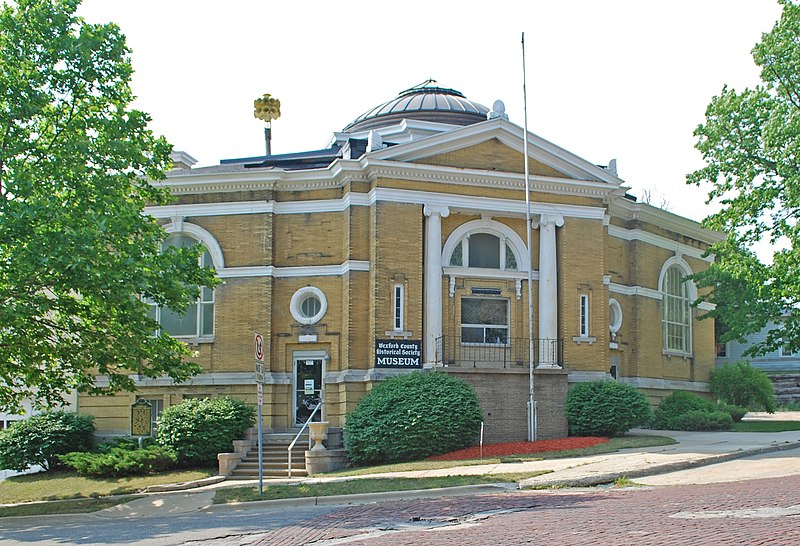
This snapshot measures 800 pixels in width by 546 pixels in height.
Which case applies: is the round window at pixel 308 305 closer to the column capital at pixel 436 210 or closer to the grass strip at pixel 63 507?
the column capital at pixel 436 210

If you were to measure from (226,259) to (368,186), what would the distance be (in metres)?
4.78

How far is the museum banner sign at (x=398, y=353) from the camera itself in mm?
27203

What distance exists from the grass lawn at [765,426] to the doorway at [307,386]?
1216cm

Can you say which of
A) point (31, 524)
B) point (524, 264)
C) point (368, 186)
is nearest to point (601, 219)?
point (524, 264)

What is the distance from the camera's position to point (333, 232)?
29219 millimetres

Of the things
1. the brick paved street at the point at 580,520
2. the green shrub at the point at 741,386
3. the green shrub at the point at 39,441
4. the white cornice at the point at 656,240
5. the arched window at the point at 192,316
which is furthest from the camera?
the green shrub at the point at 741,386

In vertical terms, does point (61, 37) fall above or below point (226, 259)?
above

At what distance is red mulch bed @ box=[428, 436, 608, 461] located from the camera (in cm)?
2398

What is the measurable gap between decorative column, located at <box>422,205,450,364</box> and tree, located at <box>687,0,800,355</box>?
775 cm

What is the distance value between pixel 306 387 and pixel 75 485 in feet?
23.4

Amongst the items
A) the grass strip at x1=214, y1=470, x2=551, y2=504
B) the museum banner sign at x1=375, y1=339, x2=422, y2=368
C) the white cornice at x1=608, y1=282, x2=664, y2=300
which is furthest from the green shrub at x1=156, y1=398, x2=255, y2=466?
the white cornice at x1=608, y1=282, x2=664, y2=300

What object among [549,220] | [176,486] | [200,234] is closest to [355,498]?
[176,486]

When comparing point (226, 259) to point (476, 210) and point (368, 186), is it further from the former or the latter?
point (476, 210)

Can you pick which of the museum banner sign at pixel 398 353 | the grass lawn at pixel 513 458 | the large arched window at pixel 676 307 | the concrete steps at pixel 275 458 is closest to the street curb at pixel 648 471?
the grass lawn at pixel 513 458
